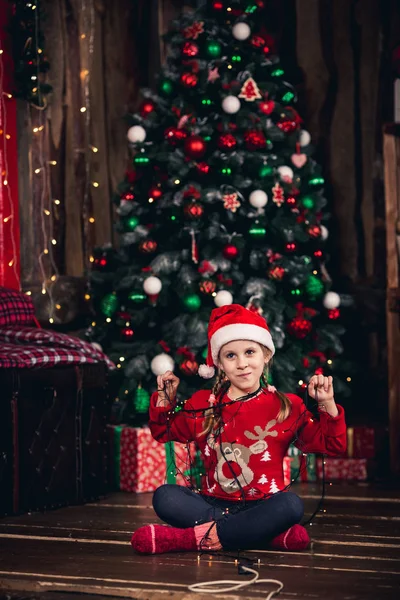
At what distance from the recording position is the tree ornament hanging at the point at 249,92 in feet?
Result: 15.8

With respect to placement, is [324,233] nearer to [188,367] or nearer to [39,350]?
[188,367]

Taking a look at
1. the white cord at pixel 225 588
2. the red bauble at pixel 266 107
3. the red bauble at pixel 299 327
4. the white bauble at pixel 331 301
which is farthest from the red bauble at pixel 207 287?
the white cord at pixel 225 588

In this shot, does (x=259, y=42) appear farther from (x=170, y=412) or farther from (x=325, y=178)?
(x=170, y=412)

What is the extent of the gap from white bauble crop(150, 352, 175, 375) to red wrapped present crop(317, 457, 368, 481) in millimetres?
879

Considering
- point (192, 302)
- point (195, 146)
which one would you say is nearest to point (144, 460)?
point (192, 302)

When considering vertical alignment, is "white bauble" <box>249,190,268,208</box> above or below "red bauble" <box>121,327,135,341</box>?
above

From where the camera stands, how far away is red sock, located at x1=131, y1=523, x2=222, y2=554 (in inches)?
120

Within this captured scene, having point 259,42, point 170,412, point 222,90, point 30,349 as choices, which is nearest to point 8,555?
point 170,412

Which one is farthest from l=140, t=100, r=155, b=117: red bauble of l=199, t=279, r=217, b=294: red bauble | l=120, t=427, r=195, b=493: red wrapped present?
l=120, t=427, r=195, b=493: red wrapped present

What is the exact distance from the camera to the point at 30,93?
5.00 m

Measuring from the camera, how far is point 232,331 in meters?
3.20

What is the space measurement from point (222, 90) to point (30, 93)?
1003 mm

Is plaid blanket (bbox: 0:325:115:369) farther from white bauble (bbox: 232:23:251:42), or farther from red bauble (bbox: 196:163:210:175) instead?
white bauble (bbox: 232:23:251:42)

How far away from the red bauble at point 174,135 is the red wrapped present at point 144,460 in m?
1.42
